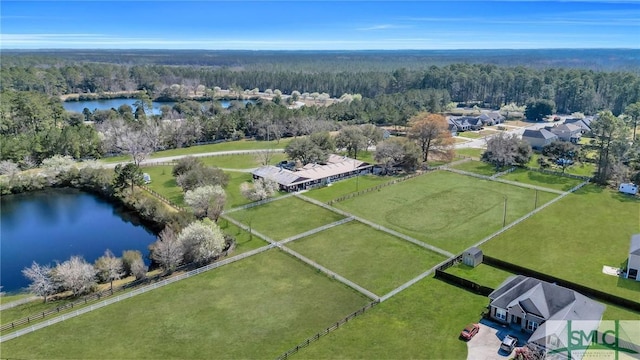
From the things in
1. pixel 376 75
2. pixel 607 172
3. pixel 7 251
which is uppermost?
pixel 376 75

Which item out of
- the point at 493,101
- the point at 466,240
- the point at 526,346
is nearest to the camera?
the point at 526,346

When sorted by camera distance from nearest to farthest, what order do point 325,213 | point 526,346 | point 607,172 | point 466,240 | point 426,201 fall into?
point 526,346 → point 466,240 → point 325,213 → point 426,201 → point 607,172

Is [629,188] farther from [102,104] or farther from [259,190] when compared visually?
[102,104]

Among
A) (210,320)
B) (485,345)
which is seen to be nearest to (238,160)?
(210,320)

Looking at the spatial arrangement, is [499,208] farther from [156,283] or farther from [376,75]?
[376,75]

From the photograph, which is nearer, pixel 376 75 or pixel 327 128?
pixel 327 128

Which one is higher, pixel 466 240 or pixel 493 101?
pixel 493 101

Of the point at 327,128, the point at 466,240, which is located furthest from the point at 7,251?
the point at 327,128

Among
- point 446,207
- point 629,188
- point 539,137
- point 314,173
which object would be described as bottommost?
point 446,207
